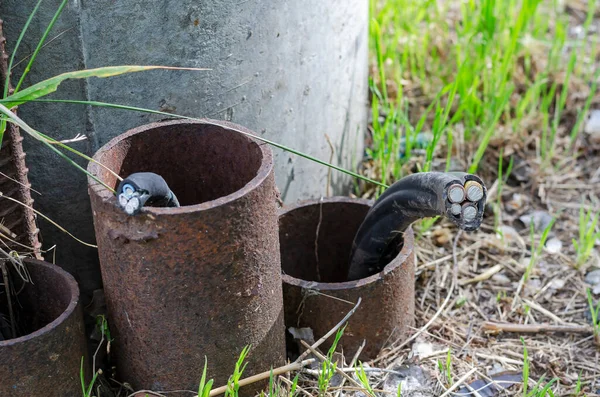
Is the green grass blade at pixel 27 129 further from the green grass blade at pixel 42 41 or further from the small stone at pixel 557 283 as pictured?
the small stone at pixel 557 283

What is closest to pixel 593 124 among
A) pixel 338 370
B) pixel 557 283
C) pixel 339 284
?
pixel 557 283

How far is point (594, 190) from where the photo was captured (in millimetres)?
3201

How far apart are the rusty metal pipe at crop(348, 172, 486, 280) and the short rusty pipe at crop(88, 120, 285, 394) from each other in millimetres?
382

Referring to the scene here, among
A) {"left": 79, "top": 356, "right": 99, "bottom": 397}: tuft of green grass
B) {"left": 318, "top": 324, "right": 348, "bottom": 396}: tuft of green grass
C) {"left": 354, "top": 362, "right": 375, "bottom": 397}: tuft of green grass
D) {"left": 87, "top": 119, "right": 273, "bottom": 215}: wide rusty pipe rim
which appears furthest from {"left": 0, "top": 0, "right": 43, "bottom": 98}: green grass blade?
{"left": 354, "top": 362, "right": 375, "bottom": 397}: tuft of green grass

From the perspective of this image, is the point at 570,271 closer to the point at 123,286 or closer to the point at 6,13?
the point at 123,286

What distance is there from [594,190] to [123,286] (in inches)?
82.7

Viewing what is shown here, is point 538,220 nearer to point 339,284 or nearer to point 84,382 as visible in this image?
point 339,284

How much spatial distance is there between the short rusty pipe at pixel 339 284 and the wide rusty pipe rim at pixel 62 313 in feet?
1.90

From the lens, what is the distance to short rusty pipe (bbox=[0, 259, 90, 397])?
5.99 feet

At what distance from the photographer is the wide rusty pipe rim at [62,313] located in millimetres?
1816

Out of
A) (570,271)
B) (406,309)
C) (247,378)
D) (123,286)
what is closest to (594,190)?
(570,271)

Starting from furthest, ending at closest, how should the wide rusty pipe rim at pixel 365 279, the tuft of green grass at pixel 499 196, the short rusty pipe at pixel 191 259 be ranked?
1. the tuft of green grass at pixel 499 196
2. the wide rusty pipe rim at pixel 365 279
3. the short rusty pipe at pixel 191 259

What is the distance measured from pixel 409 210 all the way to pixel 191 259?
649 millimetres

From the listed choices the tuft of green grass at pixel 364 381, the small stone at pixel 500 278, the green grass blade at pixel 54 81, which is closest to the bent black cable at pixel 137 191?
the green grass blade at pixel 54 81
